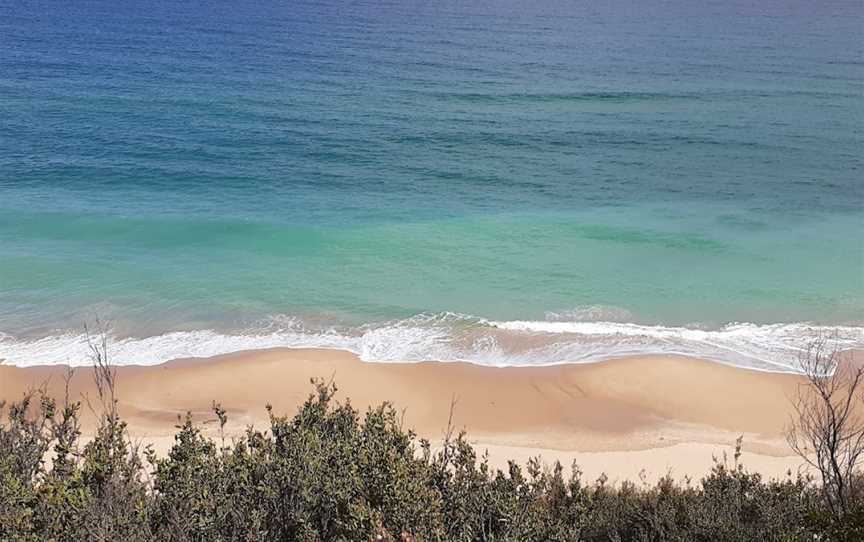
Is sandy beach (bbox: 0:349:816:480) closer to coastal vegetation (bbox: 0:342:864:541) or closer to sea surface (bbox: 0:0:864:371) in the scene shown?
sea surface (bbox: 0:0:864:371)

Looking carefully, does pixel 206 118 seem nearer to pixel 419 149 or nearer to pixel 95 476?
pixel 419 149

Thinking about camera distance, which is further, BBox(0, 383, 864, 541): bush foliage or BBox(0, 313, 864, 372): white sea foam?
BBox(0, 313, 864, 372): white sea foam

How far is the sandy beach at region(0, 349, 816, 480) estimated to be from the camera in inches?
526

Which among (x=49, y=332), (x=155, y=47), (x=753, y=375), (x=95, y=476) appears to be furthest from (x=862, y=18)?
(x=95, y=476)

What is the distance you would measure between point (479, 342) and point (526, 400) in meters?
2.71

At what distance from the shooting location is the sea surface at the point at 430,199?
18234 mm

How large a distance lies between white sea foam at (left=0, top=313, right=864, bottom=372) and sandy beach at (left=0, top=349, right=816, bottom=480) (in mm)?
451

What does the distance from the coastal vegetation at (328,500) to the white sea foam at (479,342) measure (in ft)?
26.8

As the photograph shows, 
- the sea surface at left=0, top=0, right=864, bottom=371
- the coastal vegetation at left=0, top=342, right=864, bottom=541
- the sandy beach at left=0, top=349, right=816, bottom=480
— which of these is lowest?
the coastal vegetation at left=0, top=342, right=864, bottom=541

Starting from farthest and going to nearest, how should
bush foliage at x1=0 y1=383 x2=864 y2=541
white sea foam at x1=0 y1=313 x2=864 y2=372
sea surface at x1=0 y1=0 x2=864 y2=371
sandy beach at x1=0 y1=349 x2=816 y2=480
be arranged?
sea surface at x1=0 y1=0 x2=864 y2=371 < white sea foam at x1=0 y1=313 x2=864 y2=372 < sandy beach at x1=0 y1=349 x2=816 y2=480 < bush foliage at x1=0 y1=383 x2=864 y2=541

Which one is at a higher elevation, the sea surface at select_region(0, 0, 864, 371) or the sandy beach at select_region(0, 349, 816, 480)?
the sea surface at select_region(0, 0, 864, 371)

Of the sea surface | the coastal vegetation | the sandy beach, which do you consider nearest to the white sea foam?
the sea surface

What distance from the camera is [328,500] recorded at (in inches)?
273

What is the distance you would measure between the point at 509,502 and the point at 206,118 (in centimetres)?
3110
